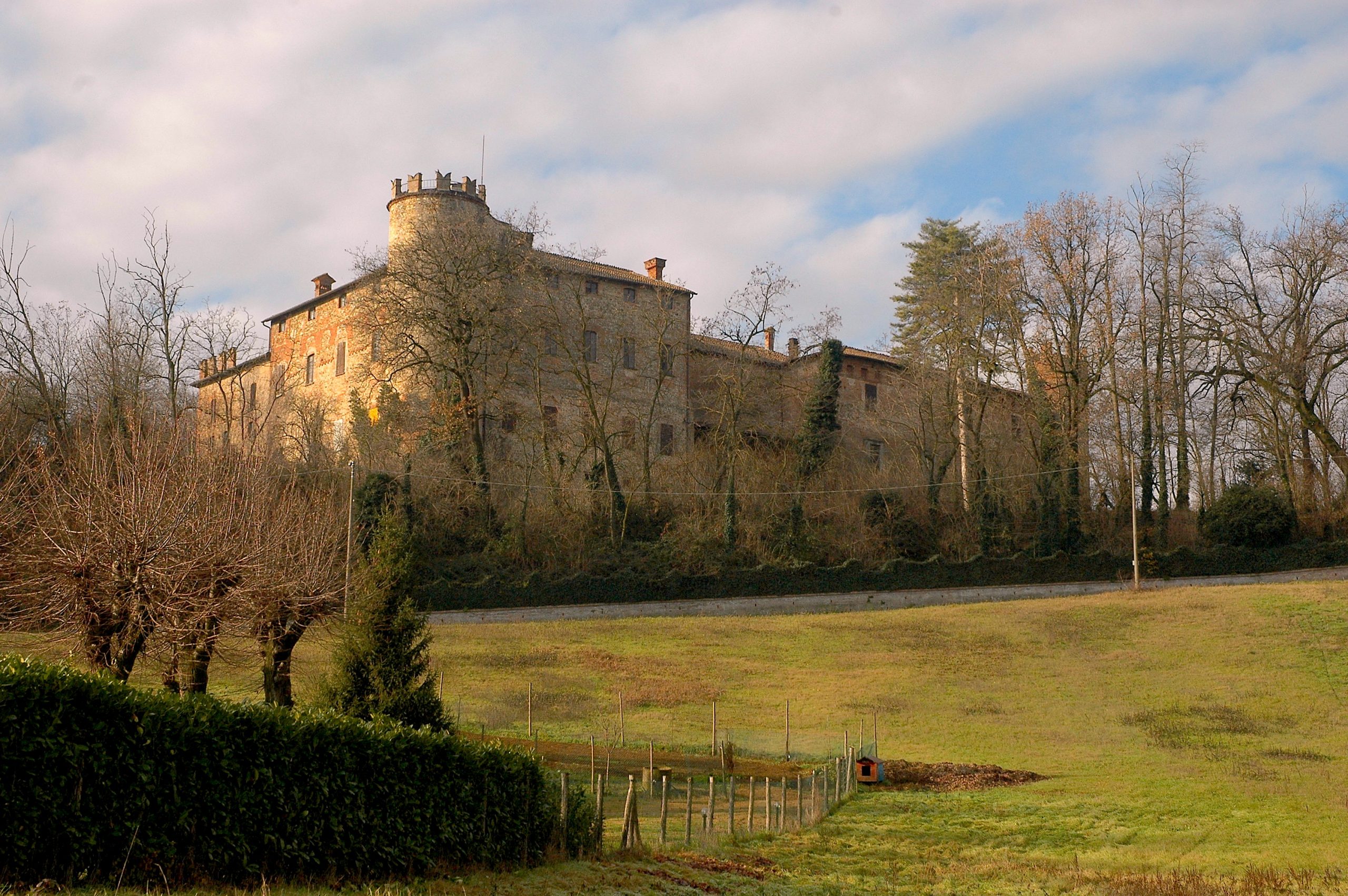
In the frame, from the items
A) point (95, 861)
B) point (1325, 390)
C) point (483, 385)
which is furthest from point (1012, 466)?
point (95, 861)

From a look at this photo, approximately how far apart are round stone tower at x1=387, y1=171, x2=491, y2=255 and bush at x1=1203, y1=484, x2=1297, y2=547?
36.1 m

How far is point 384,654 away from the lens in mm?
19234

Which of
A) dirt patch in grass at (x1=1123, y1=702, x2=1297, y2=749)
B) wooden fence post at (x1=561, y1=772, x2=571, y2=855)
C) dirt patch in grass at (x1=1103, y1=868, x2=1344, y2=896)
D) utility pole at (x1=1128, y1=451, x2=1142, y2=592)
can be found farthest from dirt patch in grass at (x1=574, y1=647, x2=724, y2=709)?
utility pole at (x1=1128, y1=451, x2=1142, y2=592)

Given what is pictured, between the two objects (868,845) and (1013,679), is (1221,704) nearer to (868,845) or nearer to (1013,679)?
(1013,679)

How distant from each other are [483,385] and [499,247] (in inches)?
251

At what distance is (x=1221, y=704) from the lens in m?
33.0

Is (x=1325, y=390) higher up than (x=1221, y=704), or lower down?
higher up

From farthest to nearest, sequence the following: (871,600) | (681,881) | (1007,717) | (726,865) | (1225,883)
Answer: (871,600) < (1007,717) < (1225,883) < (726,865) < (681,881)

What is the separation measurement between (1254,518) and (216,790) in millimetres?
47870

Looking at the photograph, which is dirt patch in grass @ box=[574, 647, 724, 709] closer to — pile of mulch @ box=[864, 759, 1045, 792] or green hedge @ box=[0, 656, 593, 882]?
pile of mulch @ box=[864, 759, 1045, 792]

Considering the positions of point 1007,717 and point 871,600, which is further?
point 871,600

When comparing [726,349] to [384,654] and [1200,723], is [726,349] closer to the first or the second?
[1200,723]

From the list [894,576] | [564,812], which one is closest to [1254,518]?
[894,576]

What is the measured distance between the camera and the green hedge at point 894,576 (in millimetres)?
46031
